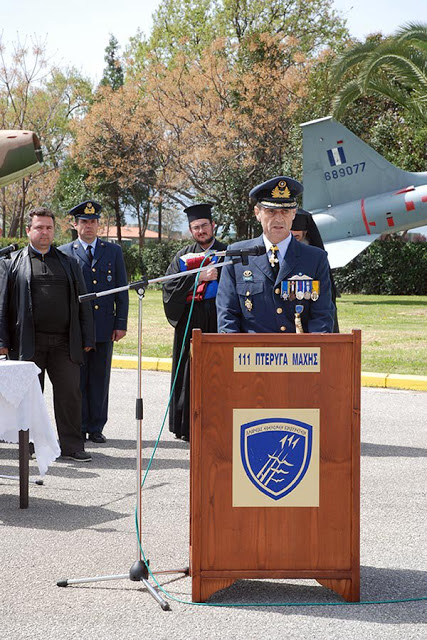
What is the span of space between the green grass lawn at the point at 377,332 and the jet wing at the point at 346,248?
53.6 inches

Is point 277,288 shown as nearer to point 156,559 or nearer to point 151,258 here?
point 156,559

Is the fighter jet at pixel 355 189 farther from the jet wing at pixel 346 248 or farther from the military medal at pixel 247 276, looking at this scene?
the military medal at pixel 247 276

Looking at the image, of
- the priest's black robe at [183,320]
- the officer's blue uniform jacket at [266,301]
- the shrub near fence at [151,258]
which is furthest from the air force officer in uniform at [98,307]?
the shrub near fence at [151,258]

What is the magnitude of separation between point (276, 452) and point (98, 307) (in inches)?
179

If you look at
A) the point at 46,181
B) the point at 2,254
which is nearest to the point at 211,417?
the point at 2,254

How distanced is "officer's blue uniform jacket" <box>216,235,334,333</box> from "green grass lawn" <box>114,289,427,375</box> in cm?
736

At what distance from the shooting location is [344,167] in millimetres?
26125

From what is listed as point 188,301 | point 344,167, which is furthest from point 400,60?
point 188,301

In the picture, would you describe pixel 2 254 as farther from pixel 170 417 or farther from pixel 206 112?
pixel 206 112

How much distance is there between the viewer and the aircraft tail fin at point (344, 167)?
26.0m

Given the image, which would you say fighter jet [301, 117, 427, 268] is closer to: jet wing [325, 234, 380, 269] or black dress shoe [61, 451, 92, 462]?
jet wing [325, 234, 380, 269]

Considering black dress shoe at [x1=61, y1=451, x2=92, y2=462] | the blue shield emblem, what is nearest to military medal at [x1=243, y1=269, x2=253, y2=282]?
the blue shield emblem

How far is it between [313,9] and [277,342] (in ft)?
143

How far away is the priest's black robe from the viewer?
7742 mm
